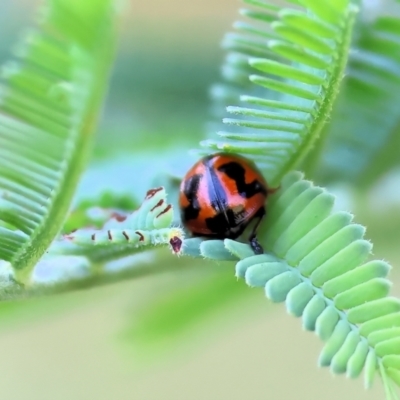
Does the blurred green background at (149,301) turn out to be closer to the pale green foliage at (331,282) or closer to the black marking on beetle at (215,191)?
the black marking on beetle at (215,191)

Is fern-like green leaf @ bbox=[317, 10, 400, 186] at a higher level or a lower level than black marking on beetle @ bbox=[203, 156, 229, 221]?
higher

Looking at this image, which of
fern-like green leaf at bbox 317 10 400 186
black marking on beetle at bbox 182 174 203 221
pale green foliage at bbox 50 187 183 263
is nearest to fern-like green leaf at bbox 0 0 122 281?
pale green foliage at bbox 50 187 183 263

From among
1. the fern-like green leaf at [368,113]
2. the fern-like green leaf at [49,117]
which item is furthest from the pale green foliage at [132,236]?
the fern-like green leaf at [368,113]

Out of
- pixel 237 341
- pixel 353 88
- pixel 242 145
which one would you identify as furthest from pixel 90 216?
pixel 237 341

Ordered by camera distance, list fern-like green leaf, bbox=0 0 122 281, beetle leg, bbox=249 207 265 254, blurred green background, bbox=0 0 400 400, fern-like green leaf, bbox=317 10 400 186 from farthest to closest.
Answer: blurred green background, bbox=0 0 400 400 → fern-like green leaf, bbox=317 10 400 186 → beetle leg, bbox=249 207 265 254 → fern-like green leaf, bbox=0 0 122 281

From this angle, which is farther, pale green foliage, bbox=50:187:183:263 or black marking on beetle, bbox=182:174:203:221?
black marking on beetle, bbox=182:174:203:221

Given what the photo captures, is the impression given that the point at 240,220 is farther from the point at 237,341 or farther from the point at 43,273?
the point at 237,341

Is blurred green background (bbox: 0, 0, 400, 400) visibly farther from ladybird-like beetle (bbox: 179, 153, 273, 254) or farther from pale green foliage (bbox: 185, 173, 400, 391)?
pale green foliage (bbox: 185, 173, 400, 391)
